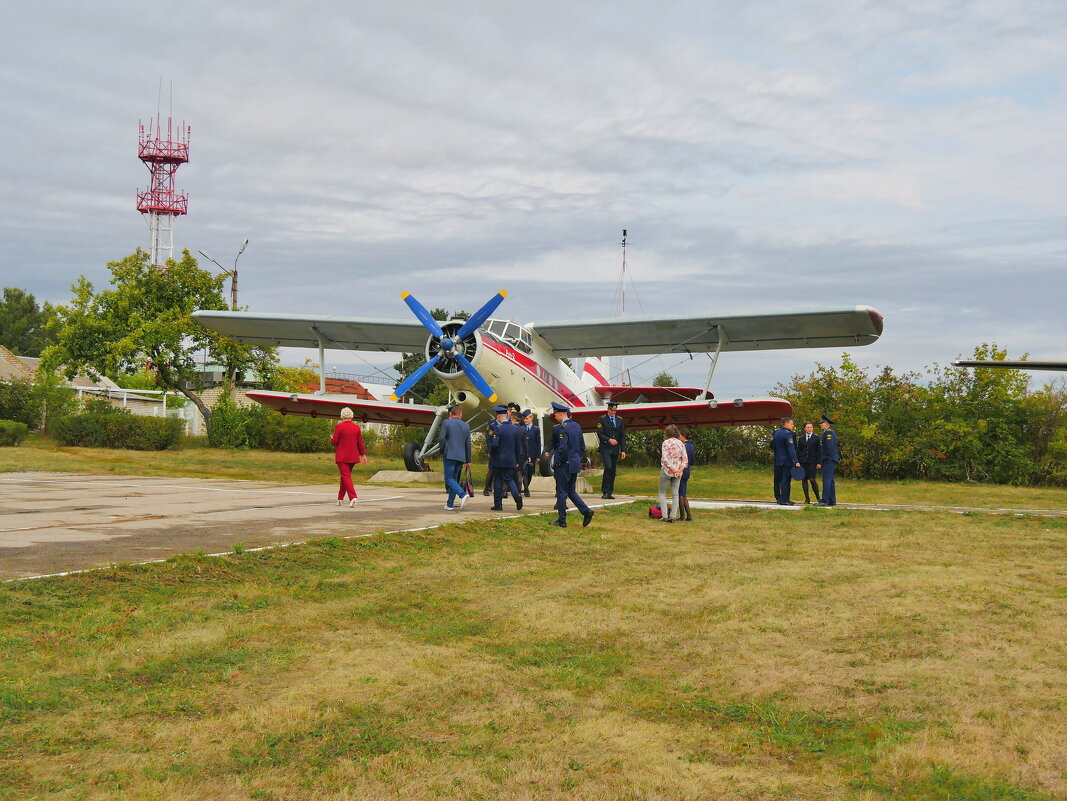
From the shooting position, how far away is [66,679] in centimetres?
502

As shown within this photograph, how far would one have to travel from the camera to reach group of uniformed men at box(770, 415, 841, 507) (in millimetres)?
17562

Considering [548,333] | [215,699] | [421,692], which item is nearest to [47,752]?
[215,699]

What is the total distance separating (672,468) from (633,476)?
15.9 m

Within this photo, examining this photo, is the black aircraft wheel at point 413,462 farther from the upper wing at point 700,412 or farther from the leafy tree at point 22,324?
the leafy tree at point 22,324

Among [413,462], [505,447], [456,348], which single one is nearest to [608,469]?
[505,447]

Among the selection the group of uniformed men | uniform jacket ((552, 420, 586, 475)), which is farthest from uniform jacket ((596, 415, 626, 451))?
uniform jacket ((552, 420, 586, 475))

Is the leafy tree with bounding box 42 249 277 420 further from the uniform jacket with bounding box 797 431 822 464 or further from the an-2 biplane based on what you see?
the uniform jacket with bounding box 797 431 822 464

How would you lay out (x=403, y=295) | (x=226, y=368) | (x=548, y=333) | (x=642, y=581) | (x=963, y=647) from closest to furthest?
(x=963, y=647)
(x=642, y=581)
(x=403, y=295)
(x=548, y=333)
(x=226, y=368)

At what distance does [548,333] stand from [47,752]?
69.4 ft

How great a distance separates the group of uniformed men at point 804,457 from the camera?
1756 centimetres

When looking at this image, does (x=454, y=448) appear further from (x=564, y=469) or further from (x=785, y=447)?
(x=785, y=447)

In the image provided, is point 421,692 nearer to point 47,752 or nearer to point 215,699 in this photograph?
point 215,699

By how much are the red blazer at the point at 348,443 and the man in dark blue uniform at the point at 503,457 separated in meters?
2.15

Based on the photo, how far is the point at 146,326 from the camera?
125ft
